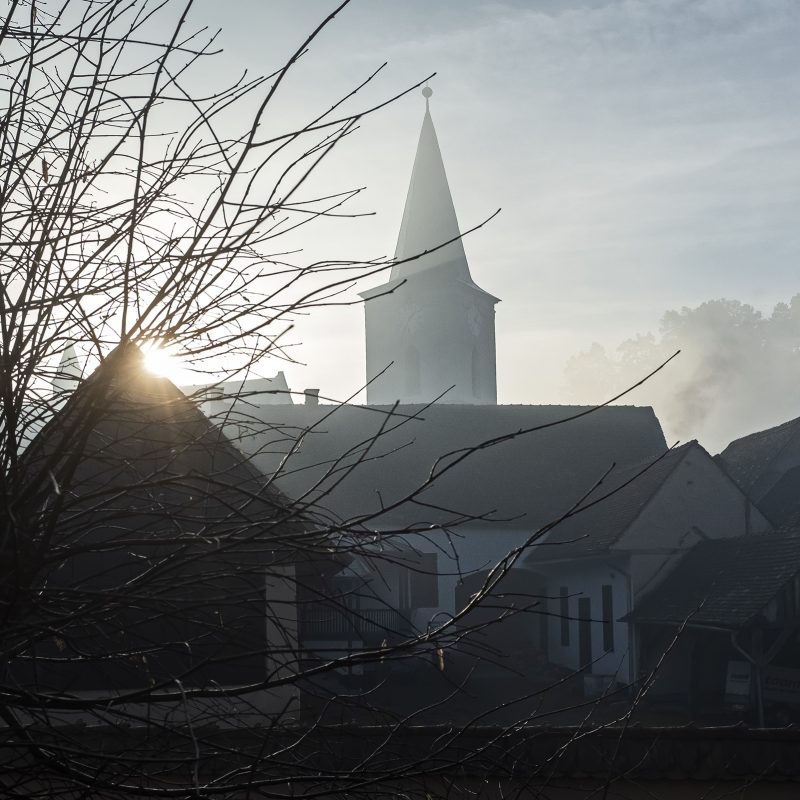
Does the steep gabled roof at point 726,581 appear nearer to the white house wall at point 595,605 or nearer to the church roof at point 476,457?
the white house wall at point 595,605

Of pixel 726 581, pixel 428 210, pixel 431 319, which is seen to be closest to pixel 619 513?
pixel 726 581

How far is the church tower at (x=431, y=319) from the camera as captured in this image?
168 ft

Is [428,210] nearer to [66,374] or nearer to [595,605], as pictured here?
[595,605]

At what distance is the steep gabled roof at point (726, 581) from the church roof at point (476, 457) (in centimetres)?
923

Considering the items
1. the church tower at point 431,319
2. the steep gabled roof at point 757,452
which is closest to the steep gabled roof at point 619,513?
the steep gabled roof at point 757,452

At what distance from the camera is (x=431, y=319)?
5175 centimetres

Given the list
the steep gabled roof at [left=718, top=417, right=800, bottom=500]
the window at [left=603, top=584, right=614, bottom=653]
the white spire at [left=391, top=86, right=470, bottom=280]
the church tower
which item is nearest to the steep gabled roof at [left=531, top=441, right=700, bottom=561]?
the window at [left=603, top=584, right=614, bottom=653]

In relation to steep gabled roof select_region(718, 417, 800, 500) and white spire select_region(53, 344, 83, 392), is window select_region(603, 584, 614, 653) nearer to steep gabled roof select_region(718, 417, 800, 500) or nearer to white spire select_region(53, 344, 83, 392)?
steep gabled roof select_region(718, 417, 800, 500)

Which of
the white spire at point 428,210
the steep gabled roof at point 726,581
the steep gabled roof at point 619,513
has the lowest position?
the steep gabled roof at point 726,581

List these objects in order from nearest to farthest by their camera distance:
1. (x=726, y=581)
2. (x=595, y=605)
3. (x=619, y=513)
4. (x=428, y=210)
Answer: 1. (x=726, y=581)
2. (x=619, y=513)
3. (x=595, y=605)
4. (x=428, y=210)

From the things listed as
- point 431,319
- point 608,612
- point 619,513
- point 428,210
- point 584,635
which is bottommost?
point 584,635

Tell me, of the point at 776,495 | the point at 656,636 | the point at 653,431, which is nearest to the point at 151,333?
the point at 656,636

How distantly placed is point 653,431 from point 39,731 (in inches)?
1663

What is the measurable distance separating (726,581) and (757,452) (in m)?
14.6
